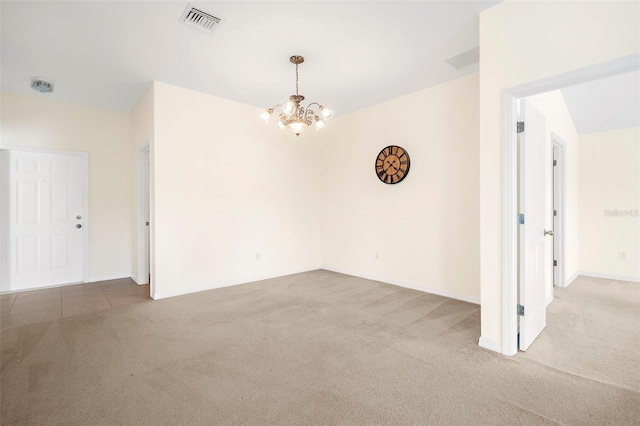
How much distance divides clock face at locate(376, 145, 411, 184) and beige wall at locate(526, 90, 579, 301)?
1737 millimetres

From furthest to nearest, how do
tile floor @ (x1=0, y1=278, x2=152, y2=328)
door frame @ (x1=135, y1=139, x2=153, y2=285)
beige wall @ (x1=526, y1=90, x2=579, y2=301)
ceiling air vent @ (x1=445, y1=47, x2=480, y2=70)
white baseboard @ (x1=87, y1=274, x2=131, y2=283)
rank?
white baseboard @ (x1=87, y1=274, x2=131, y2=283)
door frame @ (x1=135, y1=139, x2=153, y2=285)
beige wall @ (x1=526, y1=90, x2=579, y2=301)
tile floor @ (x1=0, y1=278, x2=152, y2=328)
ceiling air vent @ (x1=445, y1=47, x2=480, y2=70)

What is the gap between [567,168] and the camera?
4.55m

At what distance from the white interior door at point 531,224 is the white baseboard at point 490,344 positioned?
207mm

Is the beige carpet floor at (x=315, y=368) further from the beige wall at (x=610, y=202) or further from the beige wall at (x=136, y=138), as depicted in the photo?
the beige wall at (x=610, y=202)

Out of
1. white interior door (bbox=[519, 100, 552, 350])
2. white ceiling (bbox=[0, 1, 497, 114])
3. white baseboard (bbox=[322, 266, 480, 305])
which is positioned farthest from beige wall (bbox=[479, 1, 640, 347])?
white baseboard (bbox=[322, 266, 480, 305])

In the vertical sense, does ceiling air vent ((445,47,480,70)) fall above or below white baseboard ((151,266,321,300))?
above

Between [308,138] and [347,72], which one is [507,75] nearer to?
[347,72]

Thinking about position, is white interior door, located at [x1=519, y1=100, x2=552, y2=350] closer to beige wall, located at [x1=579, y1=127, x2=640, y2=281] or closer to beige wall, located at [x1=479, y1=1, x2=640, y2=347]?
beige wall, located at [x1=479, y1=1, x2=640, y2=347]

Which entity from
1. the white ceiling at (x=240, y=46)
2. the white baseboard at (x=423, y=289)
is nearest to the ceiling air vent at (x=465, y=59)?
the white ceiling at (x=240, y=46)

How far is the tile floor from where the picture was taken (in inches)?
133

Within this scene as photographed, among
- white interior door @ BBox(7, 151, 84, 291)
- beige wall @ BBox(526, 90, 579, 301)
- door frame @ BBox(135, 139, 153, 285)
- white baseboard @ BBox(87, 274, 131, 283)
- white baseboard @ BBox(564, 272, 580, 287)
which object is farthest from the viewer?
white baseboard @ BBox(87, 274, 131, 283)

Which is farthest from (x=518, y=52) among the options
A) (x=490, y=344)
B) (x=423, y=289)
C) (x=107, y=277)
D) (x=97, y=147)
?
(x=107, y=277)

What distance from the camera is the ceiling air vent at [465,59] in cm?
321

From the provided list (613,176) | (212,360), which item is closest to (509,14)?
(212,360)
